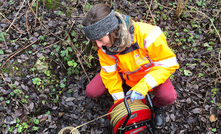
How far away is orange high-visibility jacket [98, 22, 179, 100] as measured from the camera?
2445mm

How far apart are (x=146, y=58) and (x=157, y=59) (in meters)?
0.20

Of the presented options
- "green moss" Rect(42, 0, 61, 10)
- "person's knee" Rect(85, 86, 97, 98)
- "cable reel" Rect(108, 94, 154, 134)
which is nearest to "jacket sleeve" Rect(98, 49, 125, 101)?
"person's knee" Rect(85, 86, 97, 98)

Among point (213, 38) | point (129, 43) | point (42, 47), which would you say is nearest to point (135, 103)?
point (129, 43)

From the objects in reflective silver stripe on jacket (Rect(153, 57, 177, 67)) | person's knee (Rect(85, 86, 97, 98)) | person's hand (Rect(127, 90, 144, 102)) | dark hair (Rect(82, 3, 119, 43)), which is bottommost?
person's knee (Rect(85, 86, 97, 98))

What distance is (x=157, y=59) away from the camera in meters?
2.58

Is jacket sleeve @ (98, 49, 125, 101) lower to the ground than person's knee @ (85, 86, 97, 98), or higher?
higher

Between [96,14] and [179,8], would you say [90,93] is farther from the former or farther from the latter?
[179,8]

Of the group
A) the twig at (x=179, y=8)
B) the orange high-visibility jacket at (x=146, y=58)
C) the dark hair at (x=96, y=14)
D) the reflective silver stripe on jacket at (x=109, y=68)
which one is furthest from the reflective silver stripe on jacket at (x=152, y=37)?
the twig at (x=179, y=8)

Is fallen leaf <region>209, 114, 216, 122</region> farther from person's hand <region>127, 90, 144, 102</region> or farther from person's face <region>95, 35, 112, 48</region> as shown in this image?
person's face <region>95, 35, 112, 48</region>

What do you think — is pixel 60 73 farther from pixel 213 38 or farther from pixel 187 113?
pixel 213 38

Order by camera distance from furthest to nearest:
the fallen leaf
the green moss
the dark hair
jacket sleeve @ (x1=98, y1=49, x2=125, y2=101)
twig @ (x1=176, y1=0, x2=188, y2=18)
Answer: twig @ (x1=176, y1=0, x2=188, y2=18) < the green moss < the fallen leaf < jacket sleeve @ (x1=98, y1=49, x2=125, y2=101) < the dark hair

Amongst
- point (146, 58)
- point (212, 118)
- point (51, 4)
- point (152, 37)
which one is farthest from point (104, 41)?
point (212, 118)

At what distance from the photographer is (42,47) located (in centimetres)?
361

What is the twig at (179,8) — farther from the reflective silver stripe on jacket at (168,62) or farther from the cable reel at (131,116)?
the cable reel at (131,116)
